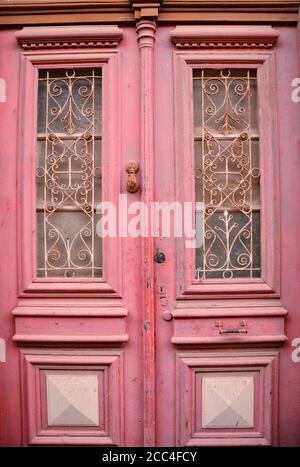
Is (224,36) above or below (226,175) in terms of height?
above

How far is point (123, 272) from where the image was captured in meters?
2.64

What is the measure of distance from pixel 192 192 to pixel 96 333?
109cm

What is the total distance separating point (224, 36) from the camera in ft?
8.47

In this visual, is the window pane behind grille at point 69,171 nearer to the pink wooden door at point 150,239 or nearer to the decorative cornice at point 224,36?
the pink wooden door at point 150,239

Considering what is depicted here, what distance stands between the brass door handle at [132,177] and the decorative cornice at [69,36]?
0.77 m

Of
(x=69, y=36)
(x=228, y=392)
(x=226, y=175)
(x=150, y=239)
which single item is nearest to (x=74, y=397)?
(x=228, y=392)

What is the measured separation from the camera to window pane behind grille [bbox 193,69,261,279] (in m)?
2.65

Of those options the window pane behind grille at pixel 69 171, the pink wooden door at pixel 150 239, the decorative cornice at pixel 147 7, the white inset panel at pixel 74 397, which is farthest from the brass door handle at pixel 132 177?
the white inset panel at pixel 74 397

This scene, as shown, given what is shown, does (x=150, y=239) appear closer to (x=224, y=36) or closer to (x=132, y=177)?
(x=132, y=177)

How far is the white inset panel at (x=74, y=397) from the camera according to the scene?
2.66 m

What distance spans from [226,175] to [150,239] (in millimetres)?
639

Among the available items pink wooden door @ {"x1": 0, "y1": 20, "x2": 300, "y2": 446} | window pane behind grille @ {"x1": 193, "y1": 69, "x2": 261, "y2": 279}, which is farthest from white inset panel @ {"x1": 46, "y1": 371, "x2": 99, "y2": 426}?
window pane behind grille @ {"x1": 193, "y1": 69, "x2": 261, "y2": 279}

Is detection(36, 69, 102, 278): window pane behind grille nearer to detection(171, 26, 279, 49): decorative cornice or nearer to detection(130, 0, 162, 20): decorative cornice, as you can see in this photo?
detection(130, 0, 162, 20): decorative cornice
